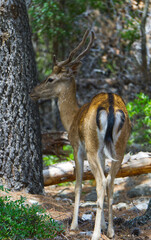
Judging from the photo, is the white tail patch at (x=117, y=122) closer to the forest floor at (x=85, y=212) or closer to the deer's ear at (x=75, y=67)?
the forest floor at (x=85, y=212)

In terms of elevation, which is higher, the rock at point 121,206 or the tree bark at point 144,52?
the tree bark at point 144,52

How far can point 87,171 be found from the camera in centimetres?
700

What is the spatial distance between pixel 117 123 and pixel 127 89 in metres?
8.90

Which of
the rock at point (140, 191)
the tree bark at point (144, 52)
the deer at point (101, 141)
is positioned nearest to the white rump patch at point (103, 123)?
the deer at point (101, 141)

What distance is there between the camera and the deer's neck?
588 cm

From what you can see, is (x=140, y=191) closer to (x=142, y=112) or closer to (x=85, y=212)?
(x=85, y=212)

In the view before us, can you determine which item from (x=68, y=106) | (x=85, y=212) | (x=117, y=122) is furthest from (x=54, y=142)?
(x=117, y=122)

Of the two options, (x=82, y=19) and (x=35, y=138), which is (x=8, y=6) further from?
(x=82, y=19)

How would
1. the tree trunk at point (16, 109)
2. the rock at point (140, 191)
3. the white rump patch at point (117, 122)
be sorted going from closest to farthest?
the white rump patch at point (117, 122) < the tree trunk at point (16, 109) < the rock at point (140, 191)

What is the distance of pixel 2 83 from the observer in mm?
5828

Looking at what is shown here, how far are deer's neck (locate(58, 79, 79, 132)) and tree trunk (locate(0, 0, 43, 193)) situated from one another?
0.58 metres

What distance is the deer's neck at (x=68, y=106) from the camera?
19.3 feet

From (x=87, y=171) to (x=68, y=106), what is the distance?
5.61 feet

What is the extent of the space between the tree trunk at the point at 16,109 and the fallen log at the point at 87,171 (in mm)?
890
